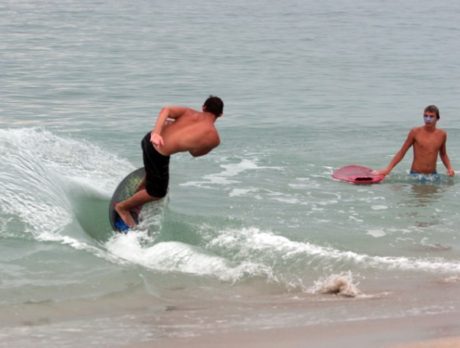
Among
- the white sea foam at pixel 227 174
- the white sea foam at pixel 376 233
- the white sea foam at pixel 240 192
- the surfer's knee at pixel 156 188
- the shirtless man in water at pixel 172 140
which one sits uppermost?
the shirtless man in water at pixel 172 140

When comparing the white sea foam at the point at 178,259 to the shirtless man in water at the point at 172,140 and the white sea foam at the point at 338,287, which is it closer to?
the shirtless man in water at the point at 172,140

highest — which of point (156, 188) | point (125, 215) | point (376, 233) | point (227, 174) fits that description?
point (156, 188)

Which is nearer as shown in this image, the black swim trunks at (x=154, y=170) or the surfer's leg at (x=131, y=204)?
the black swim trunks at (x=154, y=170)

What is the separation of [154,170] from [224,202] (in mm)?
2514

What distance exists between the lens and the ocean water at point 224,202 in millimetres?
6988

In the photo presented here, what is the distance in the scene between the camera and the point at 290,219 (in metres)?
10.3

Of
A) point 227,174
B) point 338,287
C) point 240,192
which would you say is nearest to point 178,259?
point 338,287

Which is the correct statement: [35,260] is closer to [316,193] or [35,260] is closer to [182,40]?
[316,193]

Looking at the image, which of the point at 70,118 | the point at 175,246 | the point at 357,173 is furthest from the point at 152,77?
the point at 175,246

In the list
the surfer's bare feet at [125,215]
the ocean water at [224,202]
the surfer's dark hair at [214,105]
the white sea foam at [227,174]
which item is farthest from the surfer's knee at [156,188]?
the white sea foam at [227,174]

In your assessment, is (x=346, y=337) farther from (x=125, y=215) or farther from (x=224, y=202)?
(x=224, y=202)

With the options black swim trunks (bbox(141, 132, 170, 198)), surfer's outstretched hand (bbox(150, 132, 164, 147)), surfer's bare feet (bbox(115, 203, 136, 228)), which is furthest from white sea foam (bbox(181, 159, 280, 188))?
surfer's outstretched hand (bbox(150, 132, 164, 147))

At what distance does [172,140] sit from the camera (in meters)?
8.45

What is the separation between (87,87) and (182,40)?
29.1 feet
